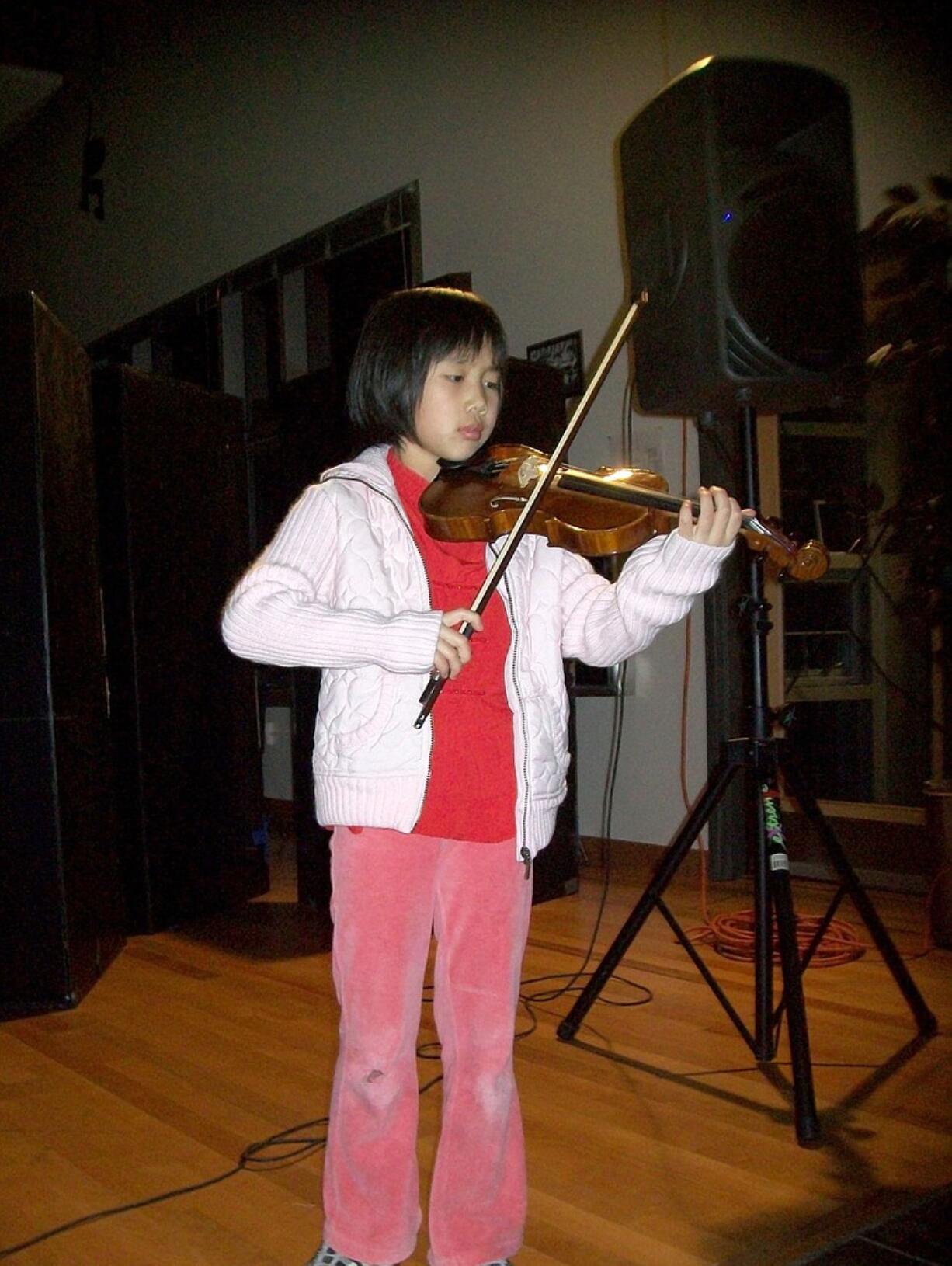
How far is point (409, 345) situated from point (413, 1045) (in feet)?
2.50

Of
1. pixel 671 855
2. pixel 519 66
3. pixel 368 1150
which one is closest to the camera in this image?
pixel 368 1150

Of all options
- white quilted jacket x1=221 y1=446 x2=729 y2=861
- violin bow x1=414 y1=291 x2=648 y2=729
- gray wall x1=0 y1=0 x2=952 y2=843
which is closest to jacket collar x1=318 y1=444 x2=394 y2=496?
white quilted jacket x1=221 y1=446 x2=729 y2=861

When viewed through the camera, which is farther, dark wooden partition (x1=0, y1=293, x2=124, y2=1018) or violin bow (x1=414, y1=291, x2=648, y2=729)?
dark wooden partition (x1=0, y1=293, x2=124, y2=1018)

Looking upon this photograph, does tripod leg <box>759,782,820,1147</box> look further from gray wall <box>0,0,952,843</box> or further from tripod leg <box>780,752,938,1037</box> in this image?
gray wall <box>0,0,952,843</box>

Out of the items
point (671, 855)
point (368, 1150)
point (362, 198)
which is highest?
point (362, 198)

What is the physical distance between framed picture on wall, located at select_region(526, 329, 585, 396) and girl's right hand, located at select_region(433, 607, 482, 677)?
247 cm

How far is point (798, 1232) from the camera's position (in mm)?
1323

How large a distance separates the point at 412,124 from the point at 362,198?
1.21 feet

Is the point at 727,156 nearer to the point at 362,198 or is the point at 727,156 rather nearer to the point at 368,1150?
the point at 368,1150

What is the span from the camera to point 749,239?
1.55 meters

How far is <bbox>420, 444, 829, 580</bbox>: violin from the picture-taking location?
126cm

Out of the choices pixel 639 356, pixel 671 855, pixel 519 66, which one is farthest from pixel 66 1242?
pixel 519 66

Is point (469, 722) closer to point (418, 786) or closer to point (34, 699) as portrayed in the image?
point (418, 786)

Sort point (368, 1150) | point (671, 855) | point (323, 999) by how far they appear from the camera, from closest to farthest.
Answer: point (368, 1150) → point (671, 855) → point (323, 999)
